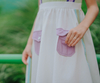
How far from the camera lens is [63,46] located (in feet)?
2.17

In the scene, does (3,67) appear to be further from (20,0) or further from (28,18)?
(20,0)

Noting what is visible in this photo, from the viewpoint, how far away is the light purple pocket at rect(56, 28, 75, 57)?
2.13ft

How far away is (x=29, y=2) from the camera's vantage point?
67.3 inches

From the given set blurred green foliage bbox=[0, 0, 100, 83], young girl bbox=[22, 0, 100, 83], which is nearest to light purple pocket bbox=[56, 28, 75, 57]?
young girl bbox=[22, 0, 100, 83]

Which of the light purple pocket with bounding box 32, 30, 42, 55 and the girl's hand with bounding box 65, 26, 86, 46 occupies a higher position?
the girl's hand with bounding box 65, 26, 86, 46

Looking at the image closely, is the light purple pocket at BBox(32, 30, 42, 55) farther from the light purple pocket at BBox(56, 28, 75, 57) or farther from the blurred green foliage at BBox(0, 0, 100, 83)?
Answer: the blurred green foliage at BBox(0, 0, 100, 83)

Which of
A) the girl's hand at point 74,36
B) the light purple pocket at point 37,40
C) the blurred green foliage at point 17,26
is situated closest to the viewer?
the girl's hand at point 74,36

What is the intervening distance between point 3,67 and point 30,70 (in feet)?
3.12

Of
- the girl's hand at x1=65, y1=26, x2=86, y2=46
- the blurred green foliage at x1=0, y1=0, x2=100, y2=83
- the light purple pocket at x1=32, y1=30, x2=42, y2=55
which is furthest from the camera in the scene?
the blurred green foliage at x1=0, y1=0, x2=100, y2=83

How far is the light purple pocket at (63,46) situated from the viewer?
0.65m

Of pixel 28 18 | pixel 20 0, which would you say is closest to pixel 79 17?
pixel 28 18

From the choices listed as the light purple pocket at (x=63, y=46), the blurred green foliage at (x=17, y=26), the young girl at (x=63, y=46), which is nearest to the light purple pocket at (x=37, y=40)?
the young girl at (x=63, y=46)

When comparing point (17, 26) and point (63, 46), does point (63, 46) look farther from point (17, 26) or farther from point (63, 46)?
point (17, 26)

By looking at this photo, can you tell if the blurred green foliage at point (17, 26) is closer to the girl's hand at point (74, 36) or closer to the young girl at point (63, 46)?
the young girl at point (63, 46)
